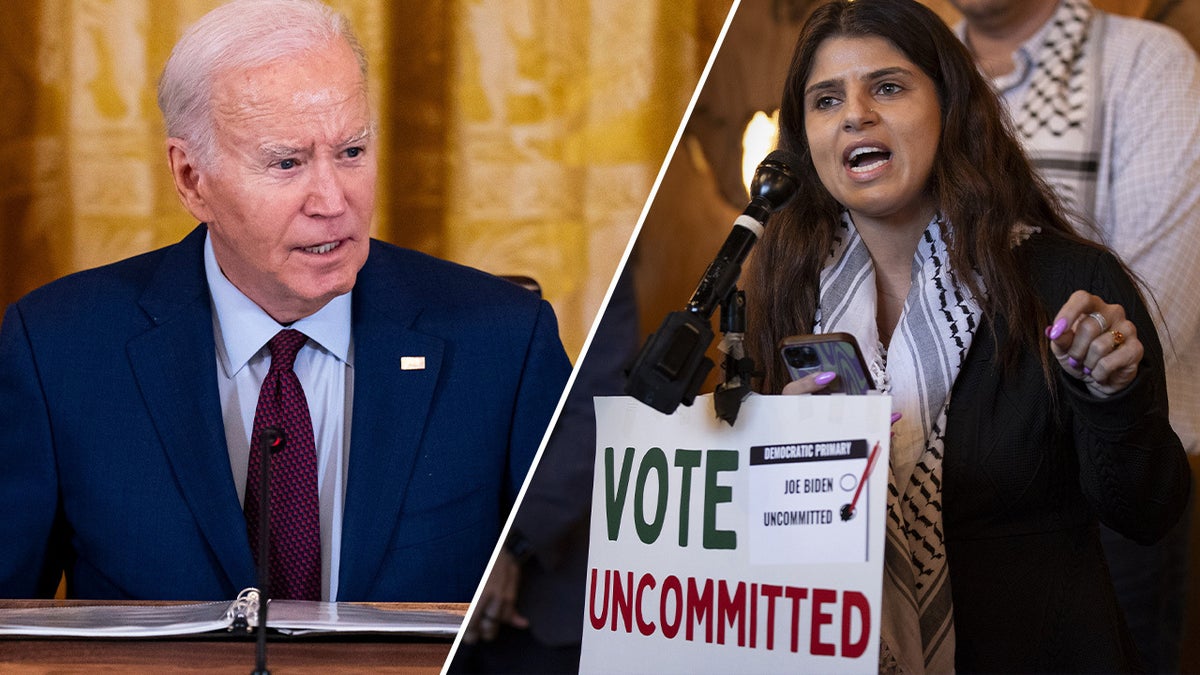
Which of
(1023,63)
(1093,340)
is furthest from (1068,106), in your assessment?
(1093,340)

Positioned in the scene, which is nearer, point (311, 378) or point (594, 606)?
point (594, 606)

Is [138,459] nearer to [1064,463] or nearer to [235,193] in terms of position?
[235,193]

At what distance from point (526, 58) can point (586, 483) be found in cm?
133

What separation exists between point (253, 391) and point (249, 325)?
11 cm

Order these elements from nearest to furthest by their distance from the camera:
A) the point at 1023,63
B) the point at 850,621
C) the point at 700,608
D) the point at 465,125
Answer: the point at 850,621, the point at 700,608, the point at 1023,63, the point at 465,125

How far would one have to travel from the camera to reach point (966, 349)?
5.58 feet

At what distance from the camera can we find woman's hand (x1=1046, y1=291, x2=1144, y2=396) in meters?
1.42

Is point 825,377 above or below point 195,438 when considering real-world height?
above

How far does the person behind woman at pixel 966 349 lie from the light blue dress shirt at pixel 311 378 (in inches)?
→ 29.0

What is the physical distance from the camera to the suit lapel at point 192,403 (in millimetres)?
2021

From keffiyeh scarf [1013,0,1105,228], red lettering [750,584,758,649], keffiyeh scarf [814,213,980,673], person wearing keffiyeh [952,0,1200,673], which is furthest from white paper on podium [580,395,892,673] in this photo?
keffiyeh scarf [1013,0,1105,228]

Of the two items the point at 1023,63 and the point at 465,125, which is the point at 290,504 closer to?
the point at 465,125

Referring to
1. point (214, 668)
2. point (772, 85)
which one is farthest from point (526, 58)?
point (214, 668)

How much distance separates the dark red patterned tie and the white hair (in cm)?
46
